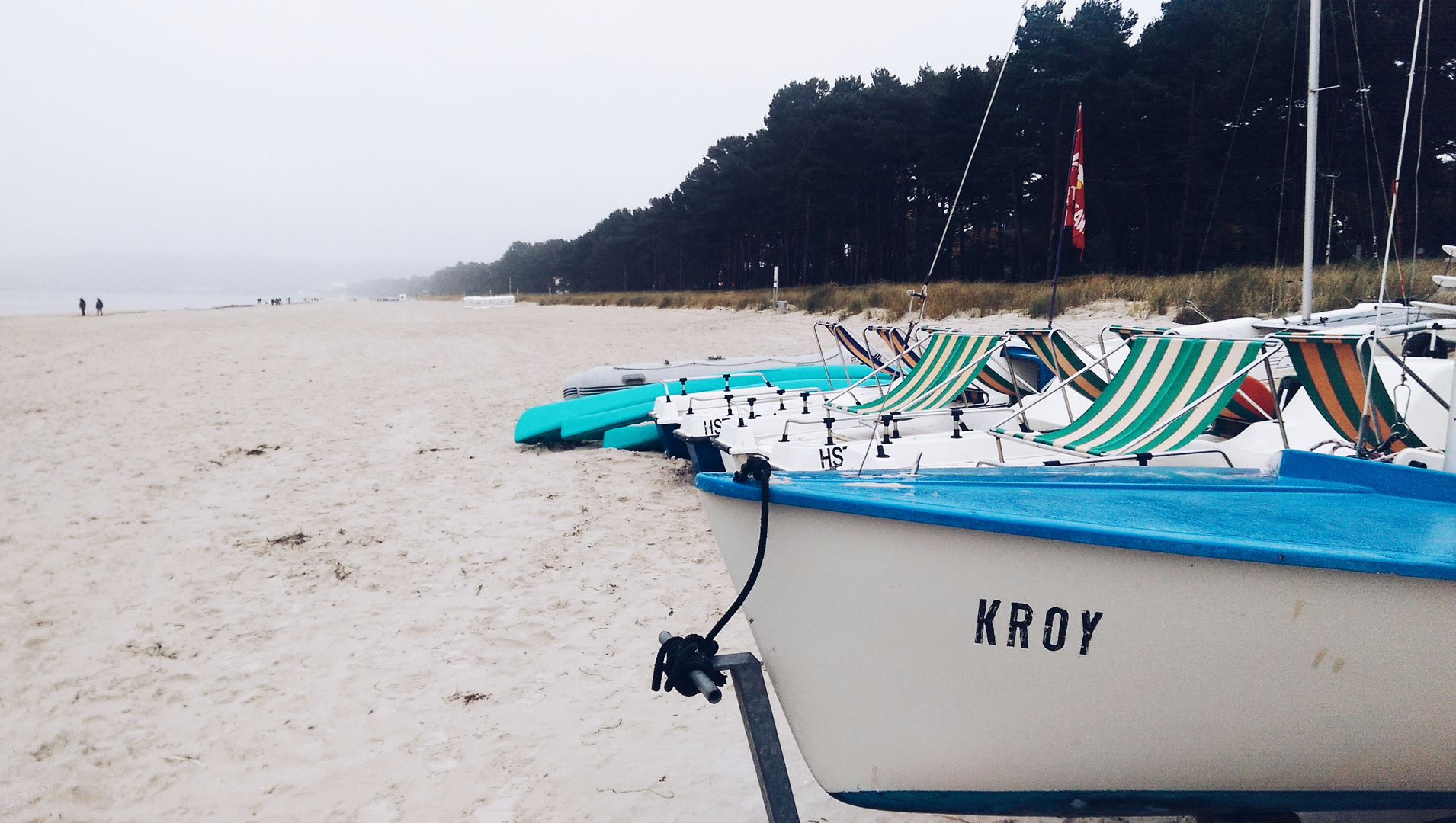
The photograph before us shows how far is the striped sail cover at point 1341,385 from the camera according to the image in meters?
3.11

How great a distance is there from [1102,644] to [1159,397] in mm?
2376

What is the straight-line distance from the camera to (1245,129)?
24.9 m

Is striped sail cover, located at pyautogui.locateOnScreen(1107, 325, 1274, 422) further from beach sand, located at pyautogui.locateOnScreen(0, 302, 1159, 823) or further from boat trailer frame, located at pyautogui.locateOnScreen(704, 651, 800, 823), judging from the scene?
boat trailer frame, located at pyautogui.locateOnScreen(704, 651, 800, 823)

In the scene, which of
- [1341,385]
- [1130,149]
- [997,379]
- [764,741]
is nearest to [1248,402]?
[1341,385]

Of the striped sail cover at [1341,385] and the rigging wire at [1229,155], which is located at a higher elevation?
the rigging wire at [1229,155]

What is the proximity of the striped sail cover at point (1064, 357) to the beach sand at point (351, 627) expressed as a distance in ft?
8.69

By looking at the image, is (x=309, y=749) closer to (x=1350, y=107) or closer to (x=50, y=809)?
(x=50, y=809)

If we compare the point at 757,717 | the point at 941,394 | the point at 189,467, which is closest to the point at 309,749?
the point at 757,717

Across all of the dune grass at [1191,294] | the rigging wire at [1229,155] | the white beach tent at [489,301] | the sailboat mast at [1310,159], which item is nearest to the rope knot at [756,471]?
the sailboat mast at [1310,159]

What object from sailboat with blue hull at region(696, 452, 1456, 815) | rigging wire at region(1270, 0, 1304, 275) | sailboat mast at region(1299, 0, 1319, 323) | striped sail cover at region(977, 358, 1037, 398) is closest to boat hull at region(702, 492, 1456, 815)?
sailboat with blue hull at region(696, 452, 1456, 815)

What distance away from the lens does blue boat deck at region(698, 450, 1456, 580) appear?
1.73 metres

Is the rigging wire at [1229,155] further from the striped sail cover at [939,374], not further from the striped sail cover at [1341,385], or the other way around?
the striped sail cover at [1341,385]

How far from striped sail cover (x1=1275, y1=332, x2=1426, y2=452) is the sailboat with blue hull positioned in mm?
1062

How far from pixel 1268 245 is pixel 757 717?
31767mm
